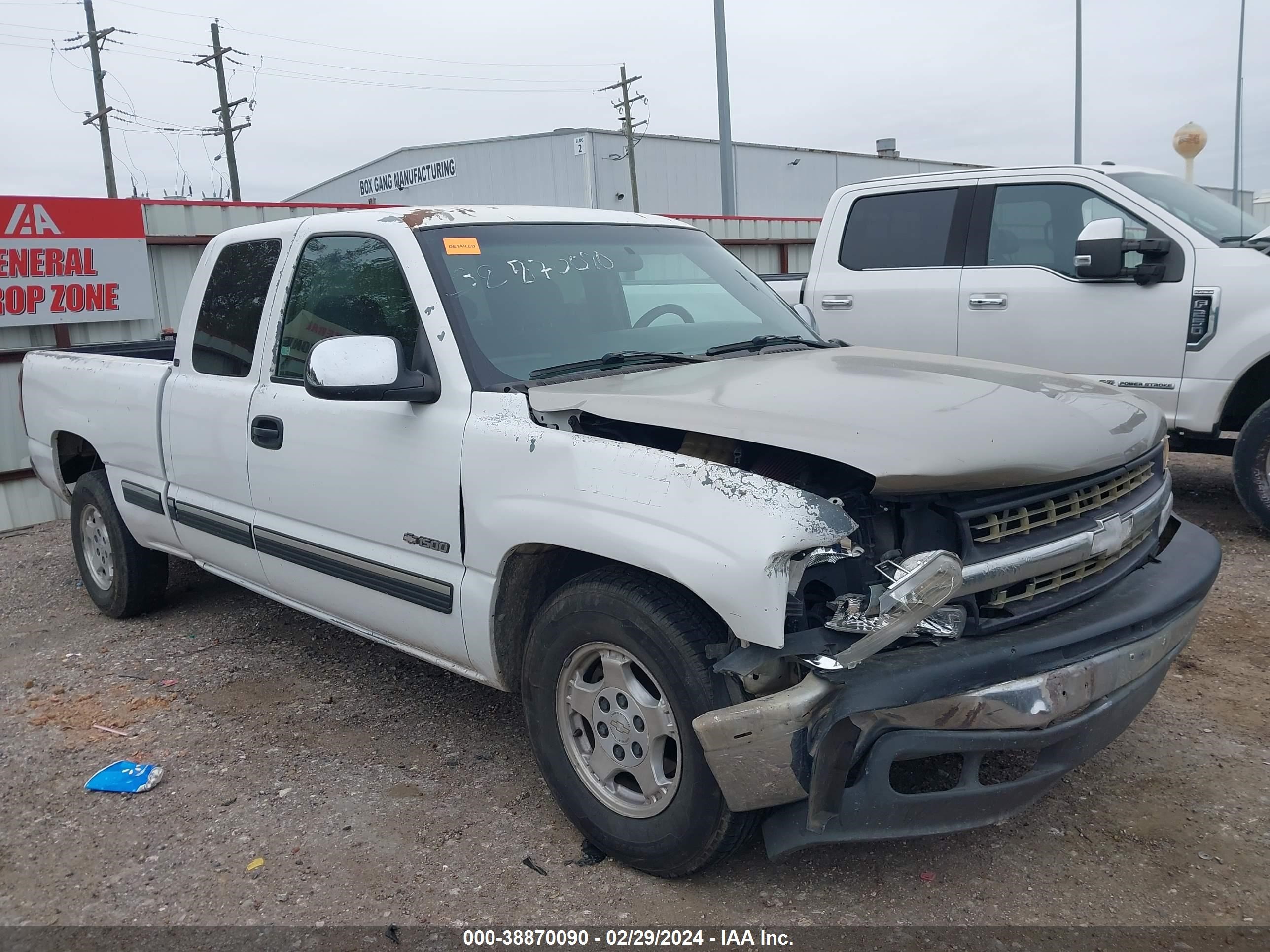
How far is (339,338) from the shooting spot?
313cm

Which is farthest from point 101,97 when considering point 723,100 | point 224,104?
point 723,100

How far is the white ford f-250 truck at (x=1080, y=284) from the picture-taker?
561 centimetres

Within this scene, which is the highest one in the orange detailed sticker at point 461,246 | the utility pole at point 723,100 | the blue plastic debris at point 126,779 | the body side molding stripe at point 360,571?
the utility pole at point 723,100

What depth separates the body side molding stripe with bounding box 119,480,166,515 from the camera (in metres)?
4.77

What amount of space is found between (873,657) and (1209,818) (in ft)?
4.59

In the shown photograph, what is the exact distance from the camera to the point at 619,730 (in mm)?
2822

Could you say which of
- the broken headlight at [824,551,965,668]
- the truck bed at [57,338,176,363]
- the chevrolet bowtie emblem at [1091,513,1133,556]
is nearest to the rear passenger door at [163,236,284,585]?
the truck bed at [57,338,176,363]

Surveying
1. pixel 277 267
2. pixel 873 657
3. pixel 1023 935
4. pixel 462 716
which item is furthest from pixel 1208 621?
pixel 277 267

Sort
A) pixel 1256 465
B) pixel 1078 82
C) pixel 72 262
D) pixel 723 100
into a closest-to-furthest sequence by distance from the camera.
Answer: pixel 1256 465
pixel 72 262
pixel 723 100
pixel 1078 82

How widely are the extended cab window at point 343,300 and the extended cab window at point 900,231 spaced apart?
409 centimetres

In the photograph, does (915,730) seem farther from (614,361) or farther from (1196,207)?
(1196,207)

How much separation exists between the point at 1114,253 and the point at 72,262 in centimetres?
770

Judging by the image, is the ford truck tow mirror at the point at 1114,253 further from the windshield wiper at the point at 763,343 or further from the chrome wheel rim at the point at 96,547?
the chrome wheel rim at the point at 96,547

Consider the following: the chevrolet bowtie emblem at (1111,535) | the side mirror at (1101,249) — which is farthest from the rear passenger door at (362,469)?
the side mirror at (1101,249)
